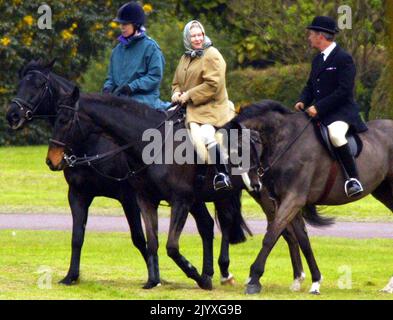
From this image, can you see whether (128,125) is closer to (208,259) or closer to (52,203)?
(208,259)

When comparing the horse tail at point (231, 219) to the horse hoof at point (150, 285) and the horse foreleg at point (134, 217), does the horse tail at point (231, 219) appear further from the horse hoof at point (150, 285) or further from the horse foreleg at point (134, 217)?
the horse hoof at point (150, 285)

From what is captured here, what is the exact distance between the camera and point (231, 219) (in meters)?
14.6

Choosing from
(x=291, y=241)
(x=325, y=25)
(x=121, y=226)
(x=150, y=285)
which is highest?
(x=325, y=25)

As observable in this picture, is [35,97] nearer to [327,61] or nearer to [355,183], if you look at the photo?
[327,61]

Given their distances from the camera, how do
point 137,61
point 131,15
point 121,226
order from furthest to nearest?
point 121,226
point 137,61
point 131,15

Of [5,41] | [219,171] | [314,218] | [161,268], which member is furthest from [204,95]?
[5,41]

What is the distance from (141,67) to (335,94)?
7.45 ft

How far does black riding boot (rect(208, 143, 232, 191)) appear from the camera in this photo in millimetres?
13117

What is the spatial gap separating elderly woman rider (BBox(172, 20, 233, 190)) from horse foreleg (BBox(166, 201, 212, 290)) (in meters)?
0.42

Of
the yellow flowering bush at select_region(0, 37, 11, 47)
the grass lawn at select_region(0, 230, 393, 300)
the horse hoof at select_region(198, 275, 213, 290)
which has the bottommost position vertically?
the grass lawn at select_region(0, 230, 393, 300)

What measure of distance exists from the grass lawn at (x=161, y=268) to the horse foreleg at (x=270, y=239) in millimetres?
142

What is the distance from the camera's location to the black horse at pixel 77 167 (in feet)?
44.2
